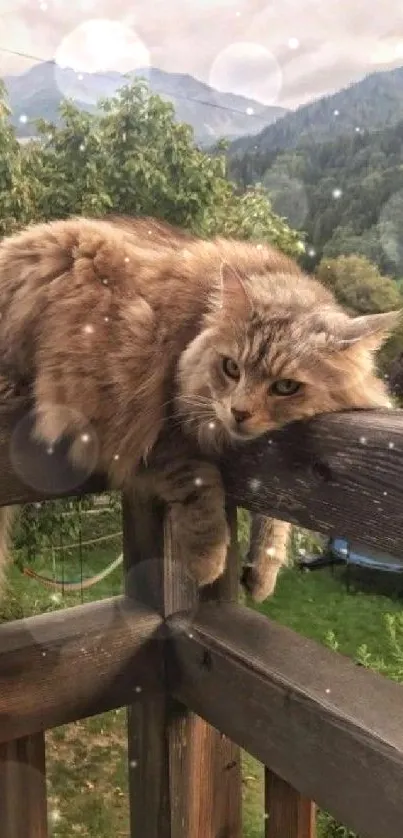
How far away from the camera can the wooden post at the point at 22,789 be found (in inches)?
30.6

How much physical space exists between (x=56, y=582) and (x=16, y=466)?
1815mm

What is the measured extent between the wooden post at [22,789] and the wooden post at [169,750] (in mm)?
123

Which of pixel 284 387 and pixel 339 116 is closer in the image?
pixel 284 387

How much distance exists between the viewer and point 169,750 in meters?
0.83

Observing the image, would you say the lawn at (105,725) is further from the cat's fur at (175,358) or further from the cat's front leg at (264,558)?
the cat's fur at (175,358)

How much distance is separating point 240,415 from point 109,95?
4.47ft

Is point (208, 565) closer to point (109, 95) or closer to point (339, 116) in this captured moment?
point (339, 116)

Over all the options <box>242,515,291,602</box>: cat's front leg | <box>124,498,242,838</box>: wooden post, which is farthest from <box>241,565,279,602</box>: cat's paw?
<box>124,498,242,838</box>: wooden post

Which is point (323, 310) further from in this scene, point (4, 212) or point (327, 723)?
point (4, 212)

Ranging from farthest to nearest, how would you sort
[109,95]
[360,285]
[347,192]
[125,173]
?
A: 1. [109,95]
2. [125,173]
3. [347,192]
4. [360,285]

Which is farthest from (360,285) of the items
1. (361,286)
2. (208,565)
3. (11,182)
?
(11,182)

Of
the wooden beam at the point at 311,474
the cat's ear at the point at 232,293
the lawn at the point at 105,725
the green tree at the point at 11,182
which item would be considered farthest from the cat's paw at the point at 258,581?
the green tree at the point at 11,182

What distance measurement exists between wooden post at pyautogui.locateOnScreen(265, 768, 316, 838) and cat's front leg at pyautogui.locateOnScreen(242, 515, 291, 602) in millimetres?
293

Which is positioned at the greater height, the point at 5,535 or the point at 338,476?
the point at 338,476
